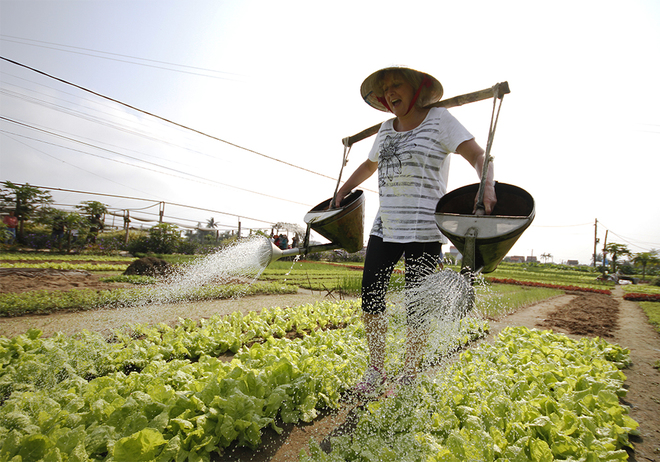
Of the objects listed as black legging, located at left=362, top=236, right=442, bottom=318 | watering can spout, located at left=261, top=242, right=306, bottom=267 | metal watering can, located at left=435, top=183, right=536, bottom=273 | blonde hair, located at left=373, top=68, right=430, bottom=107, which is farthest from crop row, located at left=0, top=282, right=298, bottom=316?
metal watering can, located at left=435, top=183, right=536, bottom=273

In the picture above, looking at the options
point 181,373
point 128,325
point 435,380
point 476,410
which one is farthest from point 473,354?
point 128,325

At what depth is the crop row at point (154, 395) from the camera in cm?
139

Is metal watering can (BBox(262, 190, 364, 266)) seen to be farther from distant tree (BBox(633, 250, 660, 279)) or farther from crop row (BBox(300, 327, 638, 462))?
distant tree (BBox(633, 250, 660, 279))

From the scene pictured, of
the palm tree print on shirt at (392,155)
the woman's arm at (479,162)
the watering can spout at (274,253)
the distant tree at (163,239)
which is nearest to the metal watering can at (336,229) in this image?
the watering can spout at (274,253)

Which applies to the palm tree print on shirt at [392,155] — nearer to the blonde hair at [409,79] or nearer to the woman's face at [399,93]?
the woman's face at [399,93]

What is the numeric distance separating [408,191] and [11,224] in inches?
790

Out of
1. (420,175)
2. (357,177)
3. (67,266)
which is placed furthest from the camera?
(67,266)

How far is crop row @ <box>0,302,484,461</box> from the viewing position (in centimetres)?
139

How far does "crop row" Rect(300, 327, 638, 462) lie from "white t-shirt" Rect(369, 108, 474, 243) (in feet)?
3.24

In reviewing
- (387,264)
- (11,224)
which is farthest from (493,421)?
(11,224)

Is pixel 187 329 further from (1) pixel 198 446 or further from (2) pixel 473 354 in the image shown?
(2) pixel 473 354

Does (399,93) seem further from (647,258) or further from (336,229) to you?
(647,258)

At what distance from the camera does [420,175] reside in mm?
2002

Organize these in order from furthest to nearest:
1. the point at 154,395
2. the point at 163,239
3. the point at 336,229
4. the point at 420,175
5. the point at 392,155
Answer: the point at 163,239 → the point at 336,229 → the point at 392,155 → the point at 420,175 → the point at 154,395
